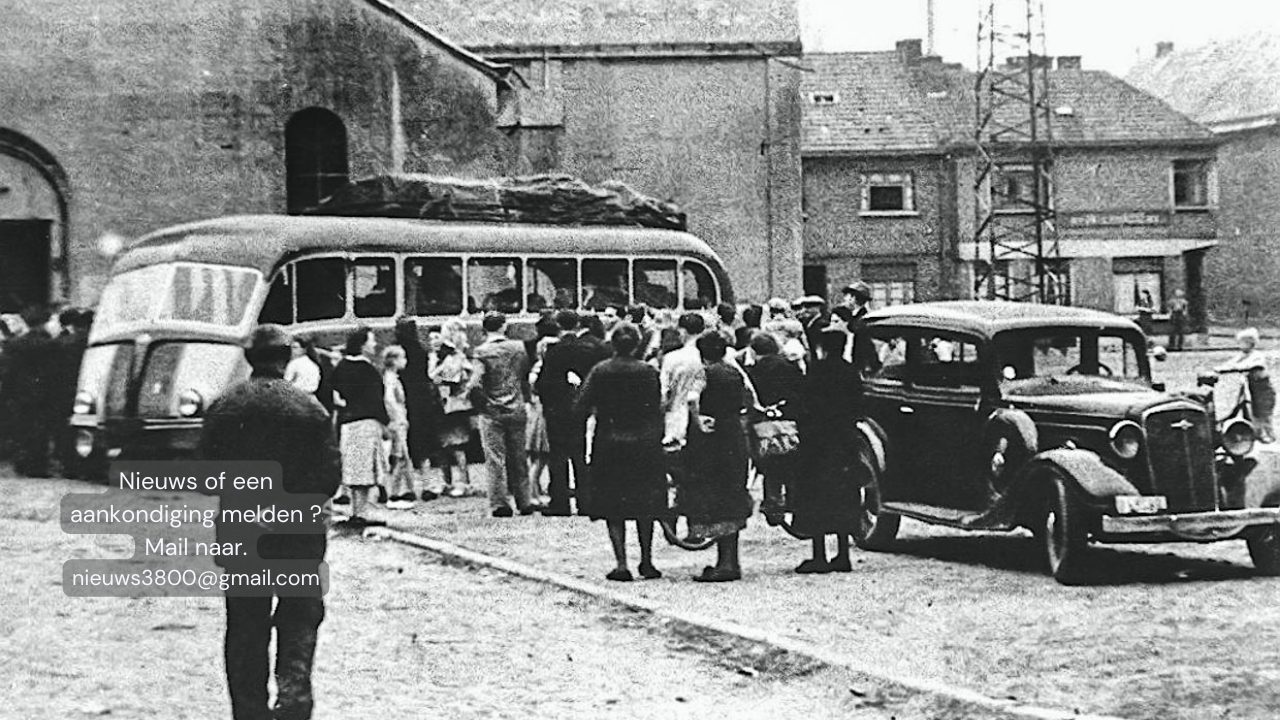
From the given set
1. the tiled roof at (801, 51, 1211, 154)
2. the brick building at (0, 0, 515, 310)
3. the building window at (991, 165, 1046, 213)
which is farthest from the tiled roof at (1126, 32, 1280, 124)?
the brick building at (0, 0, 515, 310)

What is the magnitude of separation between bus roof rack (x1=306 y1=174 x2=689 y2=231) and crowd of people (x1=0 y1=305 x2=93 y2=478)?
10.0 ft

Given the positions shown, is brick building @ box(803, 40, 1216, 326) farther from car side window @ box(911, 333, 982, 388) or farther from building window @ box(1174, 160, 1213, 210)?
car side window @ box(911, 333, 982, 388)

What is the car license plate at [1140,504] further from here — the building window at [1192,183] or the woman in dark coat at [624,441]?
the building window at [1192,183]

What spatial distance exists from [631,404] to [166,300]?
5.99 metres

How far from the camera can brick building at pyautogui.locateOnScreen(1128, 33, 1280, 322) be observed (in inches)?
776

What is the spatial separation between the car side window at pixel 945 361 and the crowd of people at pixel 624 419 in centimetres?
55

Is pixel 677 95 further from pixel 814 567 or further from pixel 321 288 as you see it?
pixel 814 567

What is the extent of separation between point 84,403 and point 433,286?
3782mm

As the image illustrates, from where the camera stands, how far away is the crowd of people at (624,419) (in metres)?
10.5

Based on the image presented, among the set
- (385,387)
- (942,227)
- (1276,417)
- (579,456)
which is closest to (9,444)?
(385,387)

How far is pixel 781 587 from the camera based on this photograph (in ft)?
33.4

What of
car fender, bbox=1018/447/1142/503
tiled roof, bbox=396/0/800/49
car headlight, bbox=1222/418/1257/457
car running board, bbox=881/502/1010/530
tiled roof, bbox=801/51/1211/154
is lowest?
car running board, bbox=881/502/1010/530

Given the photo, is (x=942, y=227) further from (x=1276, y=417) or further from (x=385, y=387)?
(x=385, y=387)

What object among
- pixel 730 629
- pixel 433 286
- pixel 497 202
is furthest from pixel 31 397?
pixel 730 629
